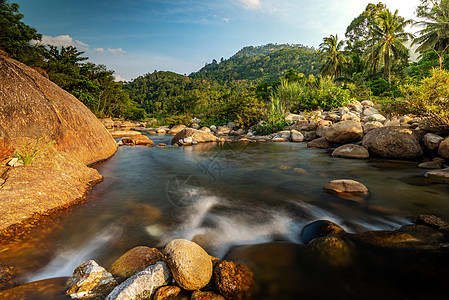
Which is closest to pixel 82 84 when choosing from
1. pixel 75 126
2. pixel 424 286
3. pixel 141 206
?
pixel 75 126

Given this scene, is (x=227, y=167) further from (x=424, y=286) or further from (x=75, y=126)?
(x=424, y=286)

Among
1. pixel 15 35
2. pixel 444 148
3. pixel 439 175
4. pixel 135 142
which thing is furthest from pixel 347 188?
pixel 15 35

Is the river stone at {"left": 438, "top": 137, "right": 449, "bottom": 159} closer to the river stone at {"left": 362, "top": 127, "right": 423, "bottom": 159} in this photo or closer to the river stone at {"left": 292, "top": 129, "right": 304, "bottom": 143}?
the river stone at {"left": 362, "top": 127, "right": 423, "bottom": 159}

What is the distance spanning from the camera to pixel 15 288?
1970 mm

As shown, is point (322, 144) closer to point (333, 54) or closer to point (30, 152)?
point (30, 152)

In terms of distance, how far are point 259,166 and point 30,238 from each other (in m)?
6.30

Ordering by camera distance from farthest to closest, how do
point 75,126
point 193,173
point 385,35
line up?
point 385,35 → point 193,173 → point 75,126

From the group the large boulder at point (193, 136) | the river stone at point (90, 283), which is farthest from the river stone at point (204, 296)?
the large boulder at point (193, 136)

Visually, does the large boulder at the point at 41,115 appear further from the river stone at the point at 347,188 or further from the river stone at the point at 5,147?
the river stone at the point at 347,188

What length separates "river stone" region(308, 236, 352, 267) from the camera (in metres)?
2.37

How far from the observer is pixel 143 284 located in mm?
1920

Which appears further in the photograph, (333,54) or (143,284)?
(333,54)

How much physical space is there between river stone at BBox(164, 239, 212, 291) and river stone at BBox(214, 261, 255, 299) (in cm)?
12

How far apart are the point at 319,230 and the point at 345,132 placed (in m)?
8.52
